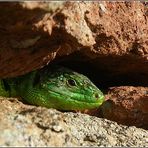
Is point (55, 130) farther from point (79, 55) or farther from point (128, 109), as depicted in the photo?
point (128, 109)

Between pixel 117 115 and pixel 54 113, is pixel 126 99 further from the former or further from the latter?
pixel 54 113

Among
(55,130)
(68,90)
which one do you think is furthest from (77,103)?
(55,130)

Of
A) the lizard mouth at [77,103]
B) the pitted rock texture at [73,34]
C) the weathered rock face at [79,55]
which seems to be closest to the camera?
the pitted rock texture at [73,34]

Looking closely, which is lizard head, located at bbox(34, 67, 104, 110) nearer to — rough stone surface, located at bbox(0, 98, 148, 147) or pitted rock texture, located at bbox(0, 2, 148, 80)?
pitted rock texture, located at bbox(0, 2, 148, 80)

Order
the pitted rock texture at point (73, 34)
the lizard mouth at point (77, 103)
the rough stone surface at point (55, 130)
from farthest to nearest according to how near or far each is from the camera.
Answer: the lizard mouth at point (77, 103) → the rough stone surface at point (55, 130) → the pitted rock texture at point (73, 34)

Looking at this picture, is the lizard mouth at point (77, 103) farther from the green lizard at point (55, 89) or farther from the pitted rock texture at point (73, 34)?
the pitted rock texture at point (73, 34)

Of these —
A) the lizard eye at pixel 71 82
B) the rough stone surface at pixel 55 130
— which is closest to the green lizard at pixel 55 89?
the lizard eye at pixel 71 82

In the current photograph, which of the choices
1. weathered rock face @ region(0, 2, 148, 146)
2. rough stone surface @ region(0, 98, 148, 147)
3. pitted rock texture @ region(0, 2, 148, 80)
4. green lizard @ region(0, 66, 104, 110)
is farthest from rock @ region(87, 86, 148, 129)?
rough stone surface @ region(0, 98, 148, 147)
